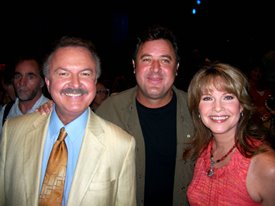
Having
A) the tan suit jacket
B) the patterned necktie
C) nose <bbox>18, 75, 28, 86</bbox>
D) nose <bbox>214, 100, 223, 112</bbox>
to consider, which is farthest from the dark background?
the patterned necktie

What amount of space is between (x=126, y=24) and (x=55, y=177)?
558 inches

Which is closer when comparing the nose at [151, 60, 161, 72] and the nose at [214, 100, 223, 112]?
the nose at [214, 100, 223, 112]

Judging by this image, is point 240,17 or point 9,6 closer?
point 9,6

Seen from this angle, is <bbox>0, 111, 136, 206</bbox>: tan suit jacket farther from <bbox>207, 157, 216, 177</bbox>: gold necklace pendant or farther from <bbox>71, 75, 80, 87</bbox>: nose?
<bbox>207, 157, 216, 177</bbox>: gold necklace pendant

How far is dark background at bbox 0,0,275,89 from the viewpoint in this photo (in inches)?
458

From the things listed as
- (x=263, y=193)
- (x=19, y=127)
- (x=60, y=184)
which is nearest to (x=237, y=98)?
(x=263, y=193)

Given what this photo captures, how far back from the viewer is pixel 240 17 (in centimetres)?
1391

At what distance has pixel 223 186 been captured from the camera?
7.03 feet

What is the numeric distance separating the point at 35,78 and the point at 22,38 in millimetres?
9516

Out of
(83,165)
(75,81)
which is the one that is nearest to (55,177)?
(83,165)

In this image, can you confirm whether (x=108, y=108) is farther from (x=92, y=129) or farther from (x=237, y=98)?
(x=237, y=98)

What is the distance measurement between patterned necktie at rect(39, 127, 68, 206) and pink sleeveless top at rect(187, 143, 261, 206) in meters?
1.23

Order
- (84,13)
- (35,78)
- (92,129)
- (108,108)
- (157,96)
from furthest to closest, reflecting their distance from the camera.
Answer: (84,13) → (35,78) → (108,108) → (157,96) → (92,129)

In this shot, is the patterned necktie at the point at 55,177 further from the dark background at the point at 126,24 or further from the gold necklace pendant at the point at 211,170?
the dark background at the point at 126,24
